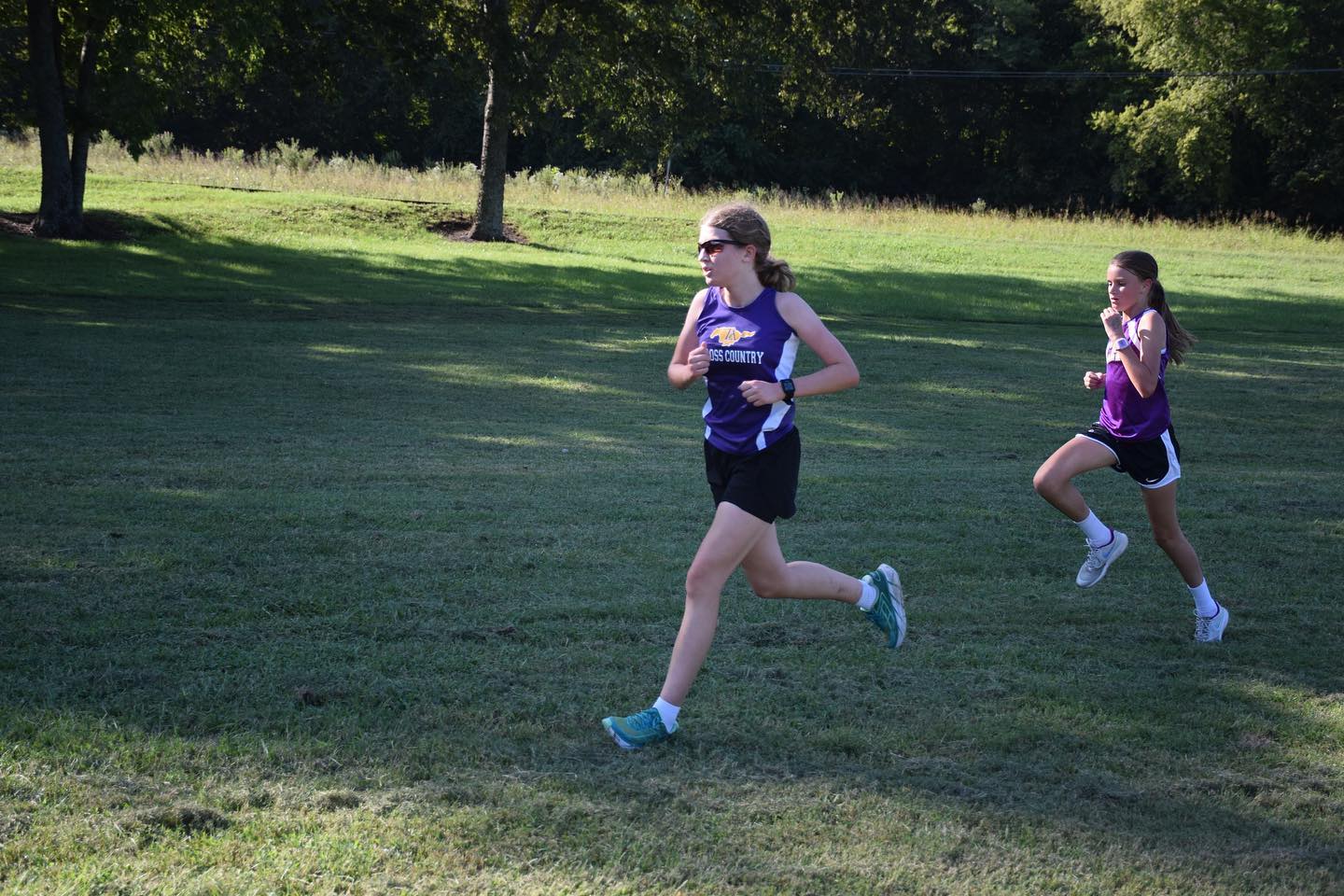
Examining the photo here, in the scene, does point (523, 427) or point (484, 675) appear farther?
point (523, 427)

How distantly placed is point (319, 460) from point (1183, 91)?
4590 cm

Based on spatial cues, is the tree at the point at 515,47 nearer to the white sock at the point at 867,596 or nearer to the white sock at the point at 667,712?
the white sock at the point at 867,596

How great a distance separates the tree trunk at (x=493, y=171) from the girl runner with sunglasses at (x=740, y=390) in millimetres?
27620

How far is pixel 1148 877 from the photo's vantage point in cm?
360

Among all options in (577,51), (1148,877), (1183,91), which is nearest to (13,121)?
(577,51)

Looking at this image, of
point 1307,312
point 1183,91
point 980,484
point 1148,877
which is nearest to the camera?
point 1148,877

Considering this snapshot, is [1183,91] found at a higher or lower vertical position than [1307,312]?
higher

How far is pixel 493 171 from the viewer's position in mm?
31828

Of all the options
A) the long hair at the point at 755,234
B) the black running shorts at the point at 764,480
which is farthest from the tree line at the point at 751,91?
the black running shorts at the point at 764,480

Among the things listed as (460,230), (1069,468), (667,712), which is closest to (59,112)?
(460,230)

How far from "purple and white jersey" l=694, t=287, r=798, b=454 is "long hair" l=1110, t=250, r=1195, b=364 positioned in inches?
90.2

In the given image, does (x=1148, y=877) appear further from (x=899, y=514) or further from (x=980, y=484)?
(x=980, y=484)

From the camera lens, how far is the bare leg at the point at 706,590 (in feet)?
15.0

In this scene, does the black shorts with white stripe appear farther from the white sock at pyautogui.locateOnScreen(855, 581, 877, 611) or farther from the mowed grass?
the white sock at pyautogui.locateOnScreen(855, 581, 877, 611)
